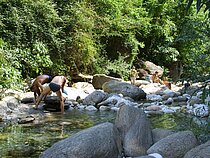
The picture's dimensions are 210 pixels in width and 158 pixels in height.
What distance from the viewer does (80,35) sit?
1534 cm

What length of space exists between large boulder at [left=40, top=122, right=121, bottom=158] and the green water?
825 millimetres

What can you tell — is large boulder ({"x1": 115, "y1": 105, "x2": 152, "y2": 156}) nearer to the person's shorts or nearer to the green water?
the green water

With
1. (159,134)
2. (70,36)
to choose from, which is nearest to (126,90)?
(70,36)

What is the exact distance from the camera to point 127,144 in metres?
5.23

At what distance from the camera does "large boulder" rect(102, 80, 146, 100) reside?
44.2 ft

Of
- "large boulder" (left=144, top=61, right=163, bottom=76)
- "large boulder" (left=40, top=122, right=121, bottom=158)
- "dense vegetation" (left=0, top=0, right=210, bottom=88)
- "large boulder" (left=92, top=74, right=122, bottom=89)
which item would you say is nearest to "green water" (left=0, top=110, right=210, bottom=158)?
"large boulder" (left=40, top=122, right=121, bottom=158)

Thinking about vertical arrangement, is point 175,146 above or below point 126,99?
above

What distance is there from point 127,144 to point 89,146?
2.18ft

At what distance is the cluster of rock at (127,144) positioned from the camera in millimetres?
4699

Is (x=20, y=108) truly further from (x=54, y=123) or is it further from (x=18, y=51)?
(x=18, y=51)

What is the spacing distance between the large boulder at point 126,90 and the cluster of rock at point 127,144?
7894mm

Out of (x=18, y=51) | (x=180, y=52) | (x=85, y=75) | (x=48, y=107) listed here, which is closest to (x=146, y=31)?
(x=180, y=52)

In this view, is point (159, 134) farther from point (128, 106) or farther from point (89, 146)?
point (89, 146)

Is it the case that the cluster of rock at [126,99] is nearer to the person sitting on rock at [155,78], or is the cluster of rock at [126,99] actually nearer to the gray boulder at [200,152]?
the person sitting on rock at [155,78]
